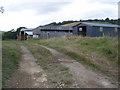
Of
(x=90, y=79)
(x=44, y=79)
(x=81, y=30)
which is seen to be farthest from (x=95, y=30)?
(x=44, y=79)

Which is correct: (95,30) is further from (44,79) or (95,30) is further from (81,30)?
(44,79)

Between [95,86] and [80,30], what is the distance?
98.2 feet

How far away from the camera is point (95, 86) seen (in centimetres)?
485

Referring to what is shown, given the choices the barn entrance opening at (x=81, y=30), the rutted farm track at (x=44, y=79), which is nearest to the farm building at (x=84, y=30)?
the barn entrance opening at (x=81, y=30)

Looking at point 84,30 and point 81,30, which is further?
point 81,30

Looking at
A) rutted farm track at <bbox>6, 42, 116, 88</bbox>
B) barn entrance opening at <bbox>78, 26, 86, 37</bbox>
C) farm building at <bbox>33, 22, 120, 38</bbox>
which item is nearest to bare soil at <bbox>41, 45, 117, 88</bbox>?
rutted farm track at <bbox>6, 42, 116, 88</bbox>

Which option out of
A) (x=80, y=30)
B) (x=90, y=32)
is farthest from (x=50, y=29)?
(x=90, y=32)

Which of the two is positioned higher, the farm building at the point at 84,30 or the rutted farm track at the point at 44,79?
the farm building at the point at 84,30

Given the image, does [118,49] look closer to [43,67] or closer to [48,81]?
[43,67]

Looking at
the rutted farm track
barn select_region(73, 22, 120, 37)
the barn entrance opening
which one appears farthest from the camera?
the barn entrance opening

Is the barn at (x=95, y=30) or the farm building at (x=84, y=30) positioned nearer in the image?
the barn at (x=95, y=30)

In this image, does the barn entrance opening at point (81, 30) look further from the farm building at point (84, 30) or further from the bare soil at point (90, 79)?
the bare soil at point (90, 79)

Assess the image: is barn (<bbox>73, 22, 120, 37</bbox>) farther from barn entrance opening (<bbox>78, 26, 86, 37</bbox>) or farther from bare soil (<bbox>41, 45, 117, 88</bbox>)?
bare soil (<bbox>41, 45, 117, 88</bbox>)

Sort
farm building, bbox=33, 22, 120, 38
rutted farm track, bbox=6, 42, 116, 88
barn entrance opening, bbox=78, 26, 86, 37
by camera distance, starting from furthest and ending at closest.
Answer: barn entrance opening, bbox=78, 26, 86, 37
farm building, bbox=33, 22, 120, 38
rutted farm track, bbox=6, 42, 116, 88
